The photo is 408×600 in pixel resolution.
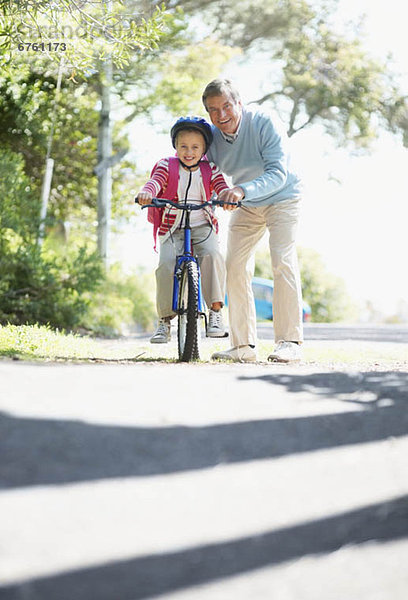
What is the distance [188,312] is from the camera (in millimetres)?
4562

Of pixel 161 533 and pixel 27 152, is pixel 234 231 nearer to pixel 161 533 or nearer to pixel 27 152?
pixel 161 533

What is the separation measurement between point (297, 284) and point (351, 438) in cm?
258

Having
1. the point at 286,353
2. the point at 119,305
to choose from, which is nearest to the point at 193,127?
the point at 286,353

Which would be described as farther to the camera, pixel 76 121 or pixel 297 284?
pixel 76 121

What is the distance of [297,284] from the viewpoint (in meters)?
4.96

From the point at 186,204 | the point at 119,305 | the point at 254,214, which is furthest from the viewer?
the point at 119,305

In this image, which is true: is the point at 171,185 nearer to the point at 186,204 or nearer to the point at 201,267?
the point at 186,204

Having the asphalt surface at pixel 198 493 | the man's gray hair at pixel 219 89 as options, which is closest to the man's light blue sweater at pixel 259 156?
the man's gray hair at pixel 219 89

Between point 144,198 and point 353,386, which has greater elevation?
point 144,198

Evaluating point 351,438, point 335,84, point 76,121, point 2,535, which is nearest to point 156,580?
point 2,535

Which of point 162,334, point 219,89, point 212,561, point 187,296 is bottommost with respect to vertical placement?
point 212,561

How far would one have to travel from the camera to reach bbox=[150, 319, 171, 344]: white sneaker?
185 inches

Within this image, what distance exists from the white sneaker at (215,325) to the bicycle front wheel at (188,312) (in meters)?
0.14

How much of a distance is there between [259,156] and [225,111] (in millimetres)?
411
